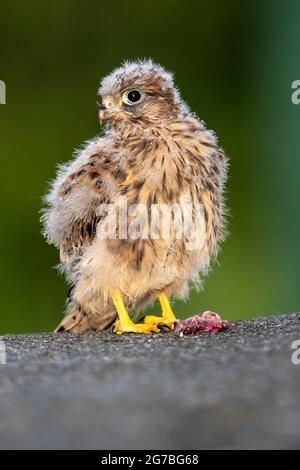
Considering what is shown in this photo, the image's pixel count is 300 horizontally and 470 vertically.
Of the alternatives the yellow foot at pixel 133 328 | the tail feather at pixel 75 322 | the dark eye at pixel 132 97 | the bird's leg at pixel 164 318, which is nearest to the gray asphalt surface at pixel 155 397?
the yellow foot at pixel 133 328

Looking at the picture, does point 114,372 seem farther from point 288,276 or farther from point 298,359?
point 288,276

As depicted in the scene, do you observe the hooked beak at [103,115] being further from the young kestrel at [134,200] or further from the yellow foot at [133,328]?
the yellow foot at [133,328]

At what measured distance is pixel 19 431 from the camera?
43.2 inches

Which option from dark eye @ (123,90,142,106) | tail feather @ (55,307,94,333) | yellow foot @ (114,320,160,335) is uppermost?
dark eye @ (123,90,142,106)

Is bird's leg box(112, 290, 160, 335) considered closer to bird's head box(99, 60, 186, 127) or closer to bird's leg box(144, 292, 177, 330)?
bird's leg box(144, 292, 177, 330)

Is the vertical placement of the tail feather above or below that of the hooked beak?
below

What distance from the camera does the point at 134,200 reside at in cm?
232

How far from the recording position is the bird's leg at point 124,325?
234 centimetres

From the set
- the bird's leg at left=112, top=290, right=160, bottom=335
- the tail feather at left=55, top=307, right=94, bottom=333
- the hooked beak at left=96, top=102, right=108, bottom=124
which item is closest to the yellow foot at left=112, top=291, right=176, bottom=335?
the bird's leg at left=112, top=290, right=160, bottom=335

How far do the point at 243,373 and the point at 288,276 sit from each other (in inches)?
106

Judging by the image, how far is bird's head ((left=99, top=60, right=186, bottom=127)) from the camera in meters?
2.48

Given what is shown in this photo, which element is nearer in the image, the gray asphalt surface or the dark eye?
the gray asphalt surface

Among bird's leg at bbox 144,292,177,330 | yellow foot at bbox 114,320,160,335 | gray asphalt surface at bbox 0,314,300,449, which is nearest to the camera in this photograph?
gray asphalt surface at bbox 0,314,300,449

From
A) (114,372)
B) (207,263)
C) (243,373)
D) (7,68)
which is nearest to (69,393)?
(114,372)
